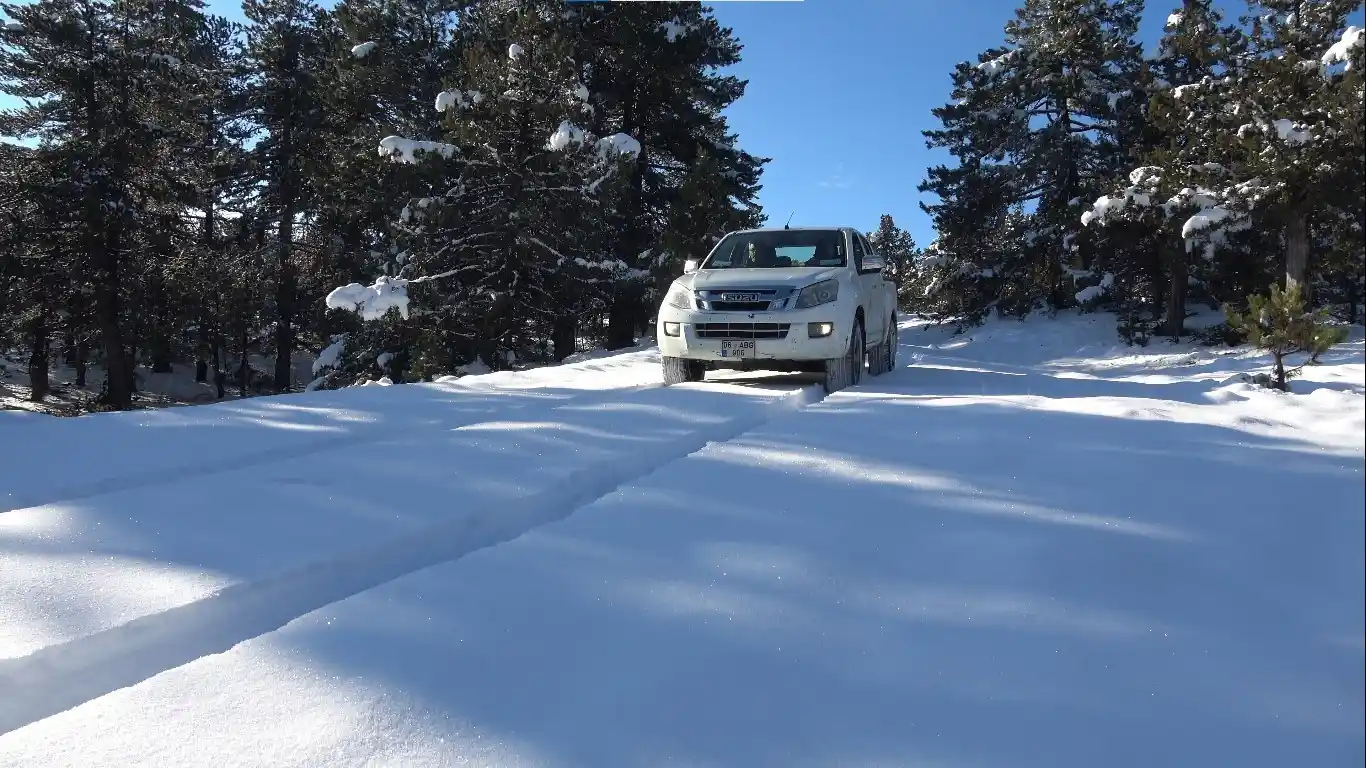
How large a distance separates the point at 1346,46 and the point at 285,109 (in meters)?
32.1

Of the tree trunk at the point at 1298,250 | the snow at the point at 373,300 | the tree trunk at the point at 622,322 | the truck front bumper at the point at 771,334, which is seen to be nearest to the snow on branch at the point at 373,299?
the snow at the point at 373,300

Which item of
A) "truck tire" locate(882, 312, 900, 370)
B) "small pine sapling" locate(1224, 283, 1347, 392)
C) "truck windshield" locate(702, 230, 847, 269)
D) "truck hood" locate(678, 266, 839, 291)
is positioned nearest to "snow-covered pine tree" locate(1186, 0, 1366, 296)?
"small pine sapling" locate(1224, 283, 1347, 392)

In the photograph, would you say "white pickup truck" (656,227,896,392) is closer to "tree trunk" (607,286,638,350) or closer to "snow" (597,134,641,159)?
"snow" (597,134,641,159)

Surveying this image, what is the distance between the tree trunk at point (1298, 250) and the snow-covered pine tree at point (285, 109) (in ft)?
96.6

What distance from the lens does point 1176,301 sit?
1570 cm

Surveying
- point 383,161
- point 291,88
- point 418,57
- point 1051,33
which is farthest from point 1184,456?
point 291,88

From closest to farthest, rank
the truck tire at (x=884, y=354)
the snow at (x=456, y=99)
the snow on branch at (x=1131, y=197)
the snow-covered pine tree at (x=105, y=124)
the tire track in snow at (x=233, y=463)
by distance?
1. the tire track in snow at (x=233, y=463)
2. the truck tire at (x=884, y=354)
3. the snow on branch at (x=1131, y=197)
4. the snow at (x=456, y=99)
5. the snow-covered pine tree at (x=105, y=124)

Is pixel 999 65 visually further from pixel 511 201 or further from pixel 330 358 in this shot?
pixel 330 358

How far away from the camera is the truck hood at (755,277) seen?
7.94 meters

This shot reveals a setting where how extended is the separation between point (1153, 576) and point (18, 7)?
103 feet

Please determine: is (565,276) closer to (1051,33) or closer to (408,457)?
(1051,33)

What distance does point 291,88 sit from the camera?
27.9 meters

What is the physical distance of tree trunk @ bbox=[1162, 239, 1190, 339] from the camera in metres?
14.2

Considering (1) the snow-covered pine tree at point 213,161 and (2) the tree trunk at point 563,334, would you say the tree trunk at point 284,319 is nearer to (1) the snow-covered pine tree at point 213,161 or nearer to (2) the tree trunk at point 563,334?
(1) the snow-covered pine tree at point 213,161
